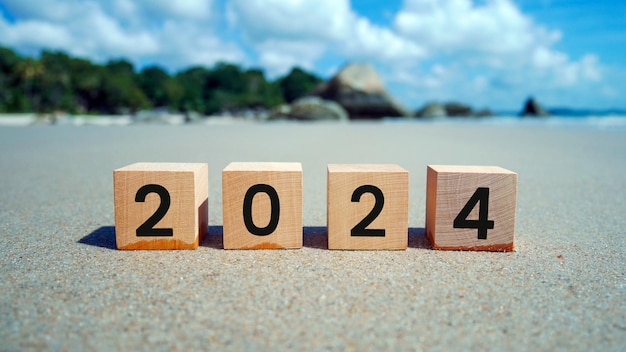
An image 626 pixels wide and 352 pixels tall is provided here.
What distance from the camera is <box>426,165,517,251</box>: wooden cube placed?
2.77 m

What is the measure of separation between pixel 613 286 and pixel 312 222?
2.01 meters

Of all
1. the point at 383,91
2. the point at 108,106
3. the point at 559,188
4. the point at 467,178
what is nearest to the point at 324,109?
the point at 383,91

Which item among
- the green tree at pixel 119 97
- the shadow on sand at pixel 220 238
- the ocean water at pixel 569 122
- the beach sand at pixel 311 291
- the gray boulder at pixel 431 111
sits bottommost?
the beach sand at pixel 311 291

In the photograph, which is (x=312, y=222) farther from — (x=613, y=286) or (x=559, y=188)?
(x=559, y=188)

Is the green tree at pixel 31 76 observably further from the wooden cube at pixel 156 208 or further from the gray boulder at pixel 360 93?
the wooden cube at pixel 156 208

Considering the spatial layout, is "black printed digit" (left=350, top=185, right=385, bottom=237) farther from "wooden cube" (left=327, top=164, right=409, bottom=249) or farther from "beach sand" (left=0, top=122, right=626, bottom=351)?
"beach sand" (left=0, top=122, right=626, bottom=351)

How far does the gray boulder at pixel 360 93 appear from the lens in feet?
118

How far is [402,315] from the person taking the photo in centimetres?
189

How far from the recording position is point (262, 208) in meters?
2.79

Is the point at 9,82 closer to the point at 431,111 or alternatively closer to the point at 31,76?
the point at 31,76

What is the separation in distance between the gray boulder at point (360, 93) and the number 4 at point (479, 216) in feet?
111

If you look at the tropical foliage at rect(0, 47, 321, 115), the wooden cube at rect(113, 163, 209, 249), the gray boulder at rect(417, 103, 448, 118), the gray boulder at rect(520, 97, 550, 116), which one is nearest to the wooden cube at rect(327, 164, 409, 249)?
the wooden cube at rect(113, 163, 209, 249)

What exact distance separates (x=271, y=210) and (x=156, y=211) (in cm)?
71

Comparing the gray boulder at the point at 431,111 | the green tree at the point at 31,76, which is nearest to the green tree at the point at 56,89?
the green tree at the point at 31,76
